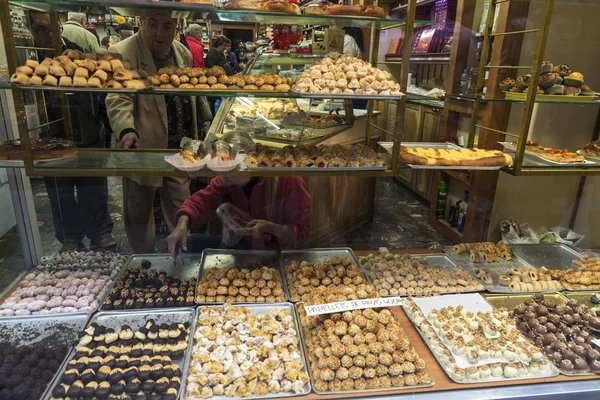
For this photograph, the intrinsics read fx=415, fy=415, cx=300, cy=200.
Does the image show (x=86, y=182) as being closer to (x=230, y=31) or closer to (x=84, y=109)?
(x=84, y=109)

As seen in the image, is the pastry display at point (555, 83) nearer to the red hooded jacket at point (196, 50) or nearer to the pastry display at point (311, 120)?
the pastry display at point (311, 120)

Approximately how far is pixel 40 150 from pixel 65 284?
2.68 feet

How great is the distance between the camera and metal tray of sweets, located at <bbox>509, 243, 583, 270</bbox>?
9.91ft

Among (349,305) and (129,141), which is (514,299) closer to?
(349,305)

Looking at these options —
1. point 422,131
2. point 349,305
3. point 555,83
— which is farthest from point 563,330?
point 422,131

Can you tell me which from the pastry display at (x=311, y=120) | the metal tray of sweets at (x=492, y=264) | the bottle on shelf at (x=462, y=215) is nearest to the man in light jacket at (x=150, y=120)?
the pastry display at (x=311, y=120)

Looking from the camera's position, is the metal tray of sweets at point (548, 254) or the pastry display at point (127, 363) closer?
the pastry display at point (127, 363)

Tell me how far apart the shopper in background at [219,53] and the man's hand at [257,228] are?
1053mm

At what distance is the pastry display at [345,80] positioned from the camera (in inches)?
84.8

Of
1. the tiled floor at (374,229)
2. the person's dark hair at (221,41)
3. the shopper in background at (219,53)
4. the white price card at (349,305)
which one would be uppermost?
the person's dark hair at (221,41)

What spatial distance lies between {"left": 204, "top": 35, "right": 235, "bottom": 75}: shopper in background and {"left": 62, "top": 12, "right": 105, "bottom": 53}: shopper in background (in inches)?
27.0

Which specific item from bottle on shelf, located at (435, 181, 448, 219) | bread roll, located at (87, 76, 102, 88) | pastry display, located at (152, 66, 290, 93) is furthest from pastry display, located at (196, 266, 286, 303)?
bottle on shelf, located at (435, 181, 448, 219)

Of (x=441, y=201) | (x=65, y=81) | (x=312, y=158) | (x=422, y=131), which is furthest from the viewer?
(x=422, y=131)

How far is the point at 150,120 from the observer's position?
115 inches
